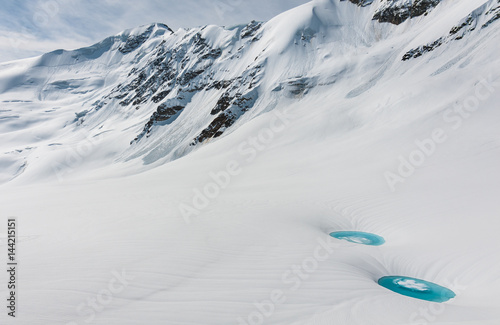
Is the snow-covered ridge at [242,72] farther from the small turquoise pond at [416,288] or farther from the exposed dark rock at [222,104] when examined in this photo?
the small turquoise pond at [416,288]

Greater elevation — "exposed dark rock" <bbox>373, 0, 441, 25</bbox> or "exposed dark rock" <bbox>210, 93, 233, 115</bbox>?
"exposed dark rock" <bbox>373, 0, 441, 25</bbox>

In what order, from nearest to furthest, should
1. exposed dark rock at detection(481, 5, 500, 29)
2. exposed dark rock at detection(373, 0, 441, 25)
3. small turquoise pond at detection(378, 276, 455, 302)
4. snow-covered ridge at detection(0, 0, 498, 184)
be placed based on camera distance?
small turquoise pond at detection(378, 276, 455, 302) < exposed dark rock at detection(481, 5, 500, 29) < snow-covered ridge at detection(0, 0, 498, 184) < exposed dark rock at detection(373, 0, 441, 25)

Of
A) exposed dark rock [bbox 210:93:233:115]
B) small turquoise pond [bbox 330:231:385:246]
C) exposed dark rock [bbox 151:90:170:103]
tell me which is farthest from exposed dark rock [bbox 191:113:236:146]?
small turquoise pond [bbox 330:231:385:246]

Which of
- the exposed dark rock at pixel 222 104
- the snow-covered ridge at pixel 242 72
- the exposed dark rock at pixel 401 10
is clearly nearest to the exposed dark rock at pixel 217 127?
the snow-covered ridge at pixel 242 72

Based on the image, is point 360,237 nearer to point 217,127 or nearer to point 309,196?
point 309,196

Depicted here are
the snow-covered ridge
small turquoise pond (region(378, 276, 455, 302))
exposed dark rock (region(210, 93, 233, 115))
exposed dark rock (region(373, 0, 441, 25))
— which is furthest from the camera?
exposed dark rock (region(210, 93, 233, 115))

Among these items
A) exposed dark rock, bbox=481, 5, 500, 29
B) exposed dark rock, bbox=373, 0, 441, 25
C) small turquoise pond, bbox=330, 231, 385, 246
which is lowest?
small turquoise pond, bbox=330, 231, 385, 246

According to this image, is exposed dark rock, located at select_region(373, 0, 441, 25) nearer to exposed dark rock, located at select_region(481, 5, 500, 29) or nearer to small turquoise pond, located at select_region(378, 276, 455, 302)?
exposed dark rock, located at select_region(481, 5, 500, 29)
